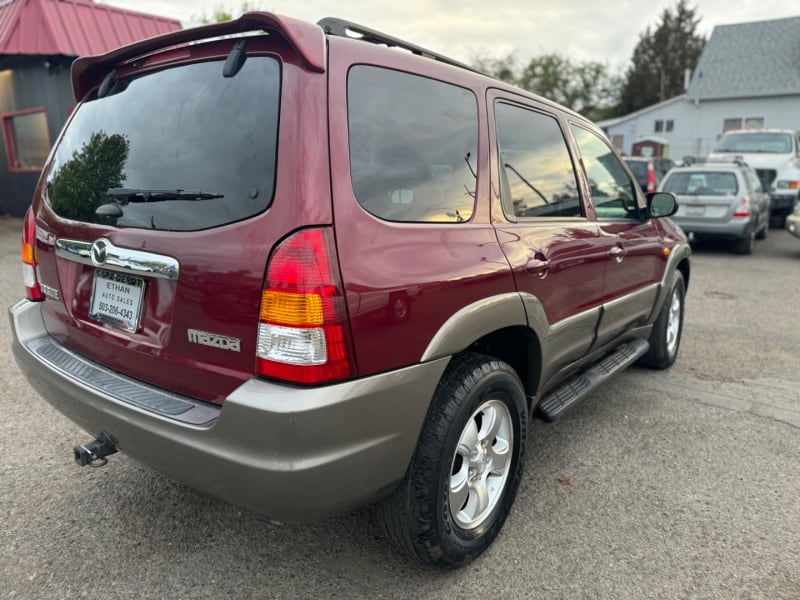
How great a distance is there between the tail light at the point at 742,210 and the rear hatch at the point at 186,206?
10.4m

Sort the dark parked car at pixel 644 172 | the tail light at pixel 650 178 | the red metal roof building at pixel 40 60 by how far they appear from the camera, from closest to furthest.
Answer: the red metal roof building at pixel 40 60 < the tail light at pixel 650 178 < the dark parked car at pixel 644 172

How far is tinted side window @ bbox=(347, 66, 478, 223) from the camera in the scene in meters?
1.90

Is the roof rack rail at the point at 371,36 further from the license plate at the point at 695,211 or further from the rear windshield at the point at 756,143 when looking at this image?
the rear windshield at the point at 756,143

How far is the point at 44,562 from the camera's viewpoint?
2312 millimetres

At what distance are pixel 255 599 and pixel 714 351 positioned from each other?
4545mm

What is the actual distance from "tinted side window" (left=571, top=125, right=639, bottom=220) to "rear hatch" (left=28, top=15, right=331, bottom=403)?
208 centimetres

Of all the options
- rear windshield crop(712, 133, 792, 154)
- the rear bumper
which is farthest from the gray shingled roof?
the rear bumper

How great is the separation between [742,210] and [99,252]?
10.7m

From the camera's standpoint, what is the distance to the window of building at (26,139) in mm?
12703

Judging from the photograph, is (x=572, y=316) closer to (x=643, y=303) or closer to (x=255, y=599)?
(x=643, y=303)

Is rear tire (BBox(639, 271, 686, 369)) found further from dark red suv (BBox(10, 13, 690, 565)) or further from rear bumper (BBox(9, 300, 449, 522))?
rear bumper (BBox(9, 300, 449, 522))

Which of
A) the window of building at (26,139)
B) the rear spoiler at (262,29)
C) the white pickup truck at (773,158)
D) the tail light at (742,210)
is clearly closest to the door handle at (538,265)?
the rear spoiler at (262,29)

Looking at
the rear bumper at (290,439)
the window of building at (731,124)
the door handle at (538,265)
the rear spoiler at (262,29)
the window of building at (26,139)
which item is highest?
the window of building at (731,124)

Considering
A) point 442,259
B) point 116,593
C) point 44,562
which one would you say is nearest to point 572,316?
point 442,259
